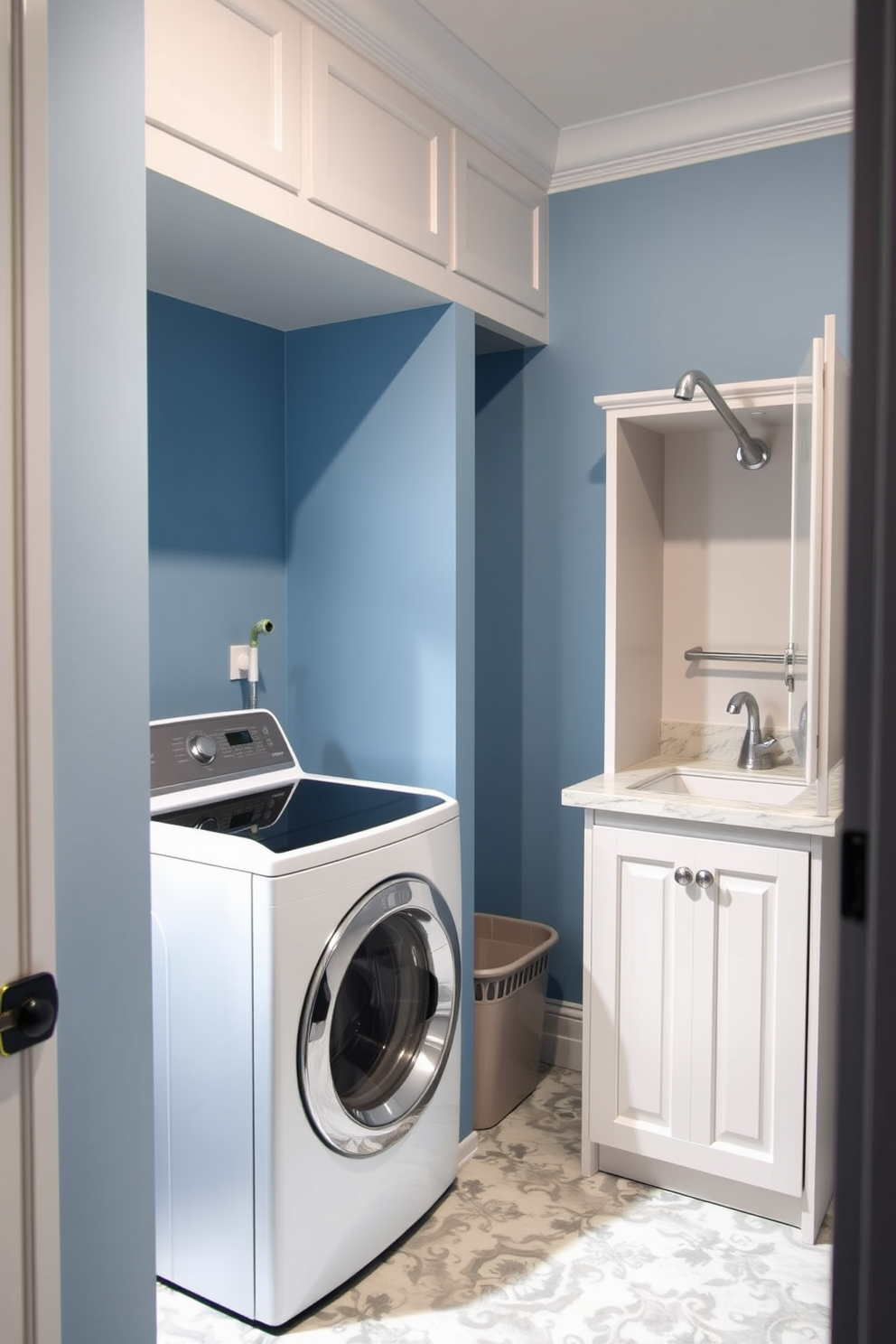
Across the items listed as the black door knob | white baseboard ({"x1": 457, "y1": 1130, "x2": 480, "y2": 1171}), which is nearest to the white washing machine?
white baseboard ({"x1": 457, "y1": 1130, "x2": 480, "y2": 1171})

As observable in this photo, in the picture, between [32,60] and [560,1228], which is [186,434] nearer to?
[32,60]

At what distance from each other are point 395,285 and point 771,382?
875 millimetres

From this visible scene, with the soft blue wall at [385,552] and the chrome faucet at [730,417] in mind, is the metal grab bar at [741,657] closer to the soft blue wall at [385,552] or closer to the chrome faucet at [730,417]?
the chrome faucet at [730,417]

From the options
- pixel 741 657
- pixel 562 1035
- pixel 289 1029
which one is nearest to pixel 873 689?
pixel 289 1029

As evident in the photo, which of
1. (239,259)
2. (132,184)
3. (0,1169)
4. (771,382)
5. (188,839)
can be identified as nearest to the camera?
(0,1169)

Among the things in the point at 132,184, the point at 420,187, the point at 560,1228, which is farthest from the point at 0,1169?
the point at 420,187

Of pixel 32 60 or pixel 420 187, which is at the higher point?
pixel 420 187

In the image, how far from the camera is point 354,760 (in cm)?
267

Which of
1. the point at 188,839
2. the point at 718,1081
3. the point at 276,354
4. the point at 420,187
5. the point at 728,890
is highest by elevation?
the point at 420,187

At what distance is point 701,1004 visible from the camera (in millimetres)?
2320

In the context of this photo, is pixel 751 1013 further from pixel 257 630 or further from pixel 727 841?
pixel 257 630

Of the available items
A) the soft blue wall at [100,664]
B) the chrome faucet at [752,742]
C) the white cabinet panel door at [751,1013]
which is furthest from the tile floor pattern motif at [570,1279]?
the chrome faucet at [752,742]

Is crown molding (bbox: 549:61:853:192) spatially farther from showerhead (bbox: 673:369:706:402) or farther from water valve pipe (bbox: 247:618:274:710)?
water valve pipe (bbox: 247:618:274:710)

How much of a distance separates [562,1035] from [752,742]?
107 cm
